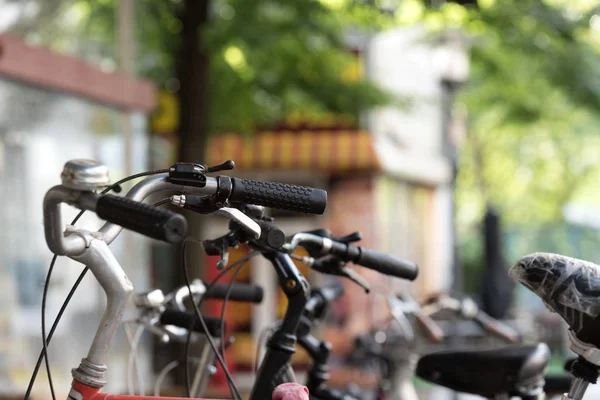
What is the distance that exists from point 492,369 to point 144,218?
157 cm

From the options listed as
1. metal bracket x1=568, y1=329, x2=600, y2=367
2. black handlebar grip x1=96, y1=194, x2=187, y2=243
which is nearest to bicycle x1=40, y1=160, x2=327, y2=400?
black handlebar grip x1=96, y1=194, x2=187, y2=243

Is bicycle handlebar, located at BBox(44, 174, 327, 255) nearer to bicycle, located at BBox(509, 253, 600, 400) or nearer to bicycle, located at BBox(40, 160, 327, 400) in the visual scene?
bicycle, located at BBox(40, 160, 327, 400)

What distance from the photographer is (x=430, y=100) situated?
1407cm

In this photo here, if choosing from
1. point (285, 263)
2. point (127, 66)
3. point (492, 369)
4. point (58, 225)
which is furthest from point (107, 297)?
point (127, 66)

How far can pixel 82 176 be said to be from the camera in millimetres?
1758

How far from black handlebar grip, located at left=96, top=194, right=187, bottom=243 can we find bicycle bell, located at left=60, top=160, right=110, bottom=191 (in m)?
0.03

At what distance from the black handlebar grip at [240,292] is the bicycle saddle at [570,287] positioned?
3.34 ft

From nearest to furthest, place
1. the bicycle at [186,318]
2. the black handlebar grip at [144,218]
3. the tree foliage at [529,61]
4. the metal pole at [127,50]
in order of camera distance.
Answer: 1. the black handlebar grip at [144,218]
2. the bicycle at [186,318]
3. the tree foliage at [529,61]
4. the metal pole at [127,50]

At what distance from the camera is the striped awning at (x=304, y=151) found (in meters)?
15.9

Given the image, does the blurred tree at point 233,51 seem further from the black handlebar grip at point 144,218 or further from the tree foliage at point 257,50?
the black handlebar grip at point 144,218

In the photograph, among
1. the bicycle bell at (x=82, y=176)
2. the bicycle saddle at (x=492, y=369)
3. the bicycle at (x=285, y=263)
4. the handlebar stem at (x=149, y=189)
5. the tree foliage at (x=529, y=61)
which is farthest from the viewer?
the tree foliage at (x=529, y=61)

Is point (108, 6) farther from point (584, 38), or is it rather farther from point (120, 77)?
point (584, 38)

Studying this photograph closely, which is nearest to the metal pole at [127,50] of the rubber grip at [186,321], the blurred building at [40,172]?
the blurred building at [40,172]

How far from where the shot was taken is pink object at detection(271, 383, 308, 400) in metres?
2.03
